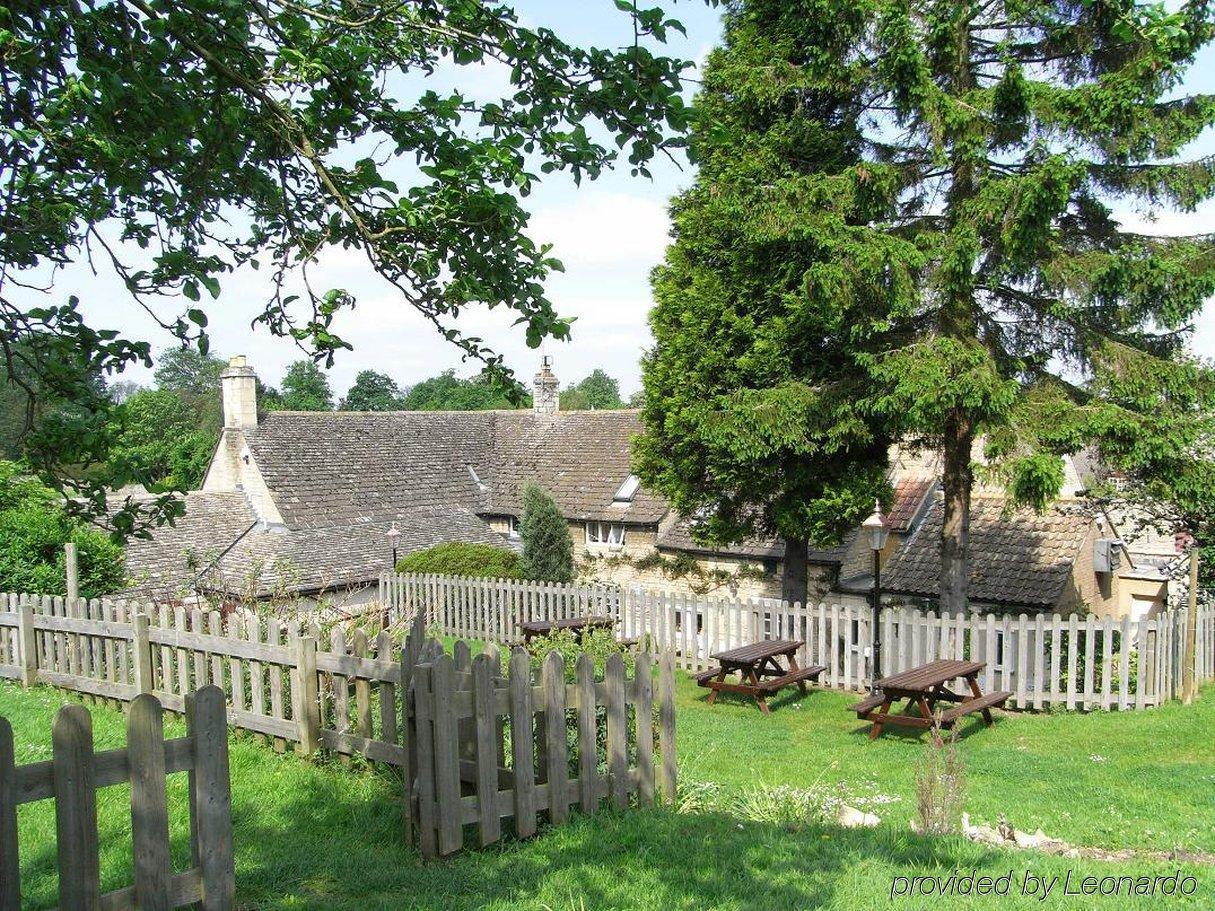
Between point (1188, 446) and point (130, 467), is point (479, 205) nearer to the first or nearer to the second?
point (130, 467)

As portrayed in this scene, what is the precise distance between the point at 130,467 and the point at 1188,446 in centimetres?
1405

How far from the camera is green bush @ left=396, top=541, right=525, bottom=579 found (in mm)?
21734

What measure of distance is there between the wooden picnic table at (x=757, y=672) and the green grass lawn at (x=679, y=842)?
127 inches

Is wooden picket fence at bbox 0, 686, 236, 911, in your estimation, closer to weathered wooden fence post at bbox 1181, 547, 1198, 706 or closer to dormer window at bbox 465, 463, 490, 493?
weathered wooden fence post at bbox 1181, 547, 1198, 706

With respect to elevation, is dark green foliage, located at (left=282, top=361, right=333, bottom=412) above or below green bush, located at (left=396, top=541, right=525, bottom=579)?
above

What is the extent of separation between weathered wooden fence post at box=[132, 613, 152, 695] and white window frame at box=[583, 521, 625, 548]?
15.2 meters

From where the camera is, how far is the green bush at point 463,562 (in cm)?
2173

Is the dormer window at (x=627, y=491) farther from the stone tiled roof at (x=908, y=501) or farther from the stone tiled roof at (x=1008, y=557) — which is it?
the stone tiled roof at (x=1008, y=557)

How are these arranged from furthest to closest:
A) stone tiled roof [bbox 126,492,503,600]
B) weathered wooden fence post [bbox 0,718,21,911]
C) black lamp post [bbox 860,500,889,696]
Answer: stone tiled roof [bbox 126,492,503,600] → black lamp post [bbox 860,500,889,696] → weathered wooden fence post [bbox 0,718,21,911]

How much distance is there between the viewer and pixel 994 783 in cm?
920

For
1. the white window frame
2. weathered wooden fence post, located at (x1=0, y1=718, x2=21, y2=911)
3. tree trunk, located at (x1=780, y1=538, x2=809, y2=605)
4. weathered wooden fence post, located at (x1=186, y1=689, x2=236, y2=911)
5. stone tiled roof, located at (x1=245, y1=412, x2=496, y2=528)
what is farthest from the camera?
stone tiled roof, located at (x1=245, y1=412, x2=496, y2=528)

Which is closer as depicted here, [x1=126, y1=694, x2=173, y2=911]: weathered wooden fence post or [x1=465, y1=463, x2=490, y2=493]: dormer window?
[x1=126, y1=694, x2=173, y2=911]: weathered wooden fence post

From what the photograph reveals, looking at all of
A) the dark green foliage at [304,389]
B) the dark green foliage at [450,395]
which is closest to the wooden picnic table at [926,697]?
the dark green foliage at [450,395]

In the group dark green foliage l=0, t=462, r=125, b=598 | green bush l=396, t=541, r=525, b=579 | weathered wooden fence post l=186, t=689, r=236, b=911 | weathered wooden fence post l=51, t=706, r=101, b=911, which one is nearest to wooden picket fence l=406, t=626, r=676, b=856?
weathered wooden fence post l=186, t=689, r=236, b=911
